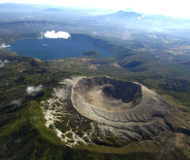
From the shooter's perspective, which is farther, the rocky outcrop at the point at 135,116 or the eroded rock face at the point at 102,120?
the rocky outcrop at the point at 135,116

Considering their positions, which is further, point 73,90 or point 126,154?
point 73,90

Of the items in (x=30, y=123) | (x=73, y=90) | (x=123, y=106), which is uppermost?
(x=30, y=123)

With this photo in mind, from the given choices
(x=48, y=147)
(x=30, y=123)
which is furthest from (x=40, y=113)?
(x=48, y=147)

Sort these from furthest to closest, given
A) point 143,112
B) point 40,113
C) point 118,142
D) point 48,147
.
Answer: point 143,112 < point 40,113 < point 118,142 < point 48,147

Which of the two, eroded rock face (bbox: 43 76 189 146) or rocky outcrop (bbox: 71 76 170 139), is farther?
rocky outcrop (bbox: 71 76 170 139)

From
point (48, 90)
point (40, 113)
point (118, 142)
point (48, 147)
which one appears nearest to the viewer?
point (48, 147)

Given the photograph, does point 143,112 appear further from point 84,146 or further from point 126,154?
point 84,146

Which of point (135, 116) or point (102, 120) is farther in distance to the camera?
point (135, 116)

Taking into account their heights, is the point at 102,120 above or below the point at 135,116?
above

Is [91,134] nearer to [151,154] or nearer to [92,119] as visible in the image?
[92,119]

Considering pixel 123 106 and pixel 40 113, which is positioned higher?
pixel 40 113
